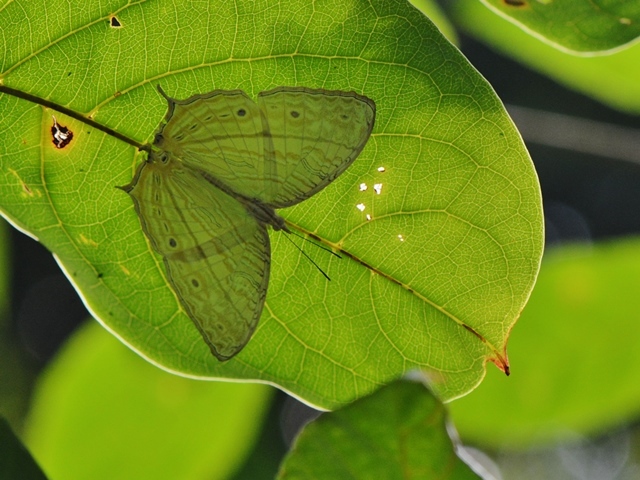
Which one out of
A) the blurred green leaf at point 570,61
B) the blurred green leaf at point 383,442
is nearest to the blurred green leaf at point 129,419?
the blurred green leaf at point 383,442

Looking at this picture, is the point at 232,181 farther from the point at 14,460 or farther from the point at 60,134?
the point at 14,460

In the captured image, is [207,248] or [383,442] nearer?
[383,442]

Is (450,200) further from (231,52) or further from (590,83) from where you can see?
(590,83)

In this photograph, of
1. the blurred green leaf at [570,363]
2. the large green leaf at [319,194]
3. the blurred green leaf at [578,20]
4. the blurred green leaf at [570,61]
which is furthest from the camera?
the blurred green leaf at [570,61]

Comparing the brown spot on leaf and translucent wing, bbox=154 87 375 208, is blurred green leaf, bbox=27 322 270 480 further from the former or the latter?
the brown spot on leaf

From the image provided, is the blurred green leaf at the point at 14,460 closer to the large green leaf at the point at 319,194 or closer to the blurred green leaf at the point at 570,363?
the large green leaf at the point at 319,194

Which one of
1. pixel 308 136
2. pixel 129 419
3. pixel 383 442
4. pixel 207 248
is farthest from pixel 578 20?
pixel 129 419

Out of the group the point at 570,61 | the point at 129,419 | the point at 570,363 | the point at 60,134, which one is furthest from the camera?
the point at 570,61

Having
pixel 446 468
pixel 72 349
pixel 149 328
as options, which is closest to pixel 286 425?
pixel 72 349
